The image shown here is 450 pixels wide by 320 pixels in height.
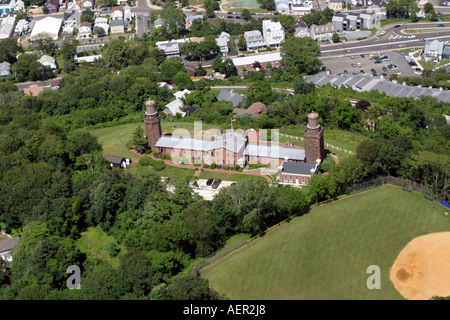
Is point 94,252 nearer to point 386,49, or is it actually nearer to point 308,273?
point 308,273

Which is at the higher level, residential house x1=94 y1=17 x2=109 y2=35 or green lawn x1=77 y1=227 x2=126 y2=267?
residential house x1=94 y1=17 x2=109 y2=35

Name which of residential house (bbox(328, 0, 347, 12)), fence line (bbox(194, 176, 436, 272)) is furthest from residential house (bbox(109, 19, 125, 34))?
fence line (bbox(194, 176, 436, 272))

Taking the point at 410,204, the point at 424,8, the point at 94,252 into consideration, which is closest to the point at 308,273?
the point at 410,204

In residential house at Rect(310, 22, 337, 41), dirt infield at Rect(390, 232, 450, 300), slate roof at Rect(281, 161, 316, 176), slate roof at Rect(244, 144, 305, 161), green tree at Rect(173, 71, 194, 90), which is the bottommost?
dirt infield at Rect(390, 232, 450, 300)

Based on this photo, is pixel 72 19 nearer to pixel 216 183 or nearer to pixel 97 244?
pixel 216 183

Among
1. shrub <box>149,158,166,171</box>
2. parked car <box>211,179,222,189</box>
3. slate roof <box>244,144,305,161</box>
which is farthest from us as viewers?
shrub <box>149,158,166,171</box>

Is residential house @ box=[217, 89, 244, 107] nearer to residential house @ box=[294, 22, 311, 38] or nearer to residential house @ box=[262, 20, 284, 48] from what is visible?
residential house @ box=[262, 20, 284, 48]

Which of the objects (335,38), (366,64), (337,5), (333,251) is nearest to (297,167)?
(333,251)

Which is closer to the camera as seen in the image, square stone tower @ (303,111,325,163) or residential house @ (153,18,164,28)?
square stone tower @ (303,111,325,163)
